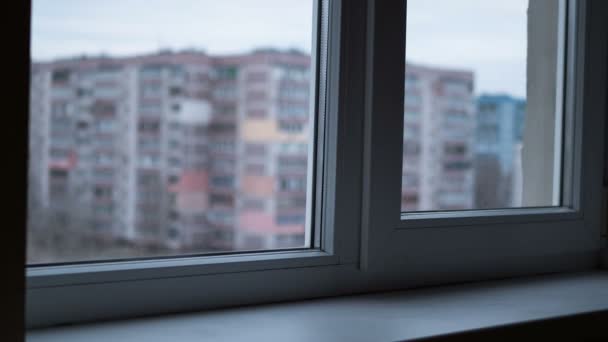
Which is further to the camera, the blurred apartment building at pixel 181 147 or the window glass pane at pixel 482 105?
the window glass pane at pixel 482 105

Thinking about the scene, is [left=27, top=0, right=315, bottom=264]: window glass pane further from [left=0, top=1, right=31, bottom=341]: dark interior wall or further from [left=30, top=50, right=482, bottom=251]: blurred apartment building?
[left=0, top=1, right=31, bottom=341]: dark interior wall

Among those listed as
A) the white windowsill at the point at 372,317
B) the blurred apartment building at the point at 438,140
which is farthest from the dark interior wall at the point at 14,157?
the blurred apartment building at the point at 438,140

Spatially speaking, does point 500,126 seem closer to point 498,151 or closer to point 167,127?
point 498,151

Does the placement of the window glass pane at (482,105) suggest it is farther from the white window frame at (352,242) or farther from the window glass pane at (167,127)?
the window glass pane at (167,127)

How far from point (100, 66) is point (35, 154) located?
15 cm

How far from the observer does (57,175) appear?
2.96 feet

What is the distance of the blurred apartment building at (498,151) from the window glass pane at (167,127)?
441mm

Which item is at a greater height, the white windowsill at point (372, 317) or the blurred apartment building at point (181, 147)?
the blurred apartment building at point (181, 147)

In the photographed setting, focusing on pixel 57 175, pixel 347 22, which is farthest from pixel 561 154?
pixel 57 175

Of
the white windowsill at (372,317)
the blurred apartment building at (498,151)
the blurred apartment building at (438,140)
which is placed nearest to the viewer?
the white windowsill at (372,317)

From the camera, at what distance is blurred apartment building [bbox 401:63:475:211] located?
124 cm

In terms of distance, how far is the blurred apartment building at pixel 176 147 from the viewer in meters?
0.91

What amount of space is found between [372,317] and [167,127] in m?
0.42

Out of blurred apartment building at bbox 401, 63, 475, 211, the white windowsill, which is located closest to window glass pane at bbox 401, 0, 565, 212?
blurred apartment building at bbox 401, 63, 475, 211
